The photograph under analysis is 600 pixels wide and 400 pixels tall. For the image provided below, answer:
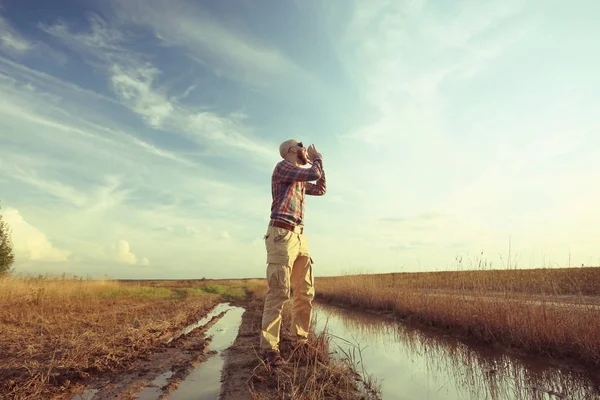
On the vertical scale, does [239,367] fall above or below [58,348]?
above

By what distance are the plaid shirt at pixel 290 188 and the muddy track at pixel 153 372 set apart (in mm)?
2025

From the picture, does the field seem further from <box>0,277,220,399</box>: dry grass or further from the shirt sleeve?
the shirt sleeve

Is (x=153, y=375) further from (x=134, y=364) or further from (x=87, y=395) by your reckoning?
(x=87, y=395)

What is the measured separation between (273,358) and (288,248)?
3.72 ft

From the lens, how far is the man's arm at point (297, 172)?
13.4 feet

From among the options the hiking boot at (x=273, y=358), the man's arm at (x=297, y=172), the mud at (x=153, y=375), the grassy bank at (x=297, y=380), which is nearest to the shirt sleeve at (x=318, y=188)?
the man's arm at (x=297, y=172)

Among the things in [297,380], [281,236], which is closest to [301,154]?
[281,236]

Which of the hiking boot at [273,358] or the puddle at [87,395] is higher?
the hiking boot at [273,358]

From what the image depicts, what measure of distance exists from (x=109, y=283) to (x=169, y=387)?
21.5 m

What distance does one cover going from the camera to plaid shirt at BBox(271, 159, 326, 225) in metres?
4.12

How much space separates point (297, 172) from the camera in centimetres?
411

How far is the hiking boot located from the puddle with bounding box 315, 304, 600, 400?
3.45 ft

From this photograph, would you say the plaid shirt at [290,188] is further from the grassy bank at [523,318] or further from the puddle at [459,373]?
the grassy bank at [523,318]

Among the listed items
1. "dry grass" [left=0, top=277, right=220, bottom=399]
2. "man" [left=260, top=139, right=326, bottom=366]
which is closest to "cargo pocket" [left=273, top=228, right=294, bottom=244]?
"man" [left=260, top=139, right=326, bottom=366]
